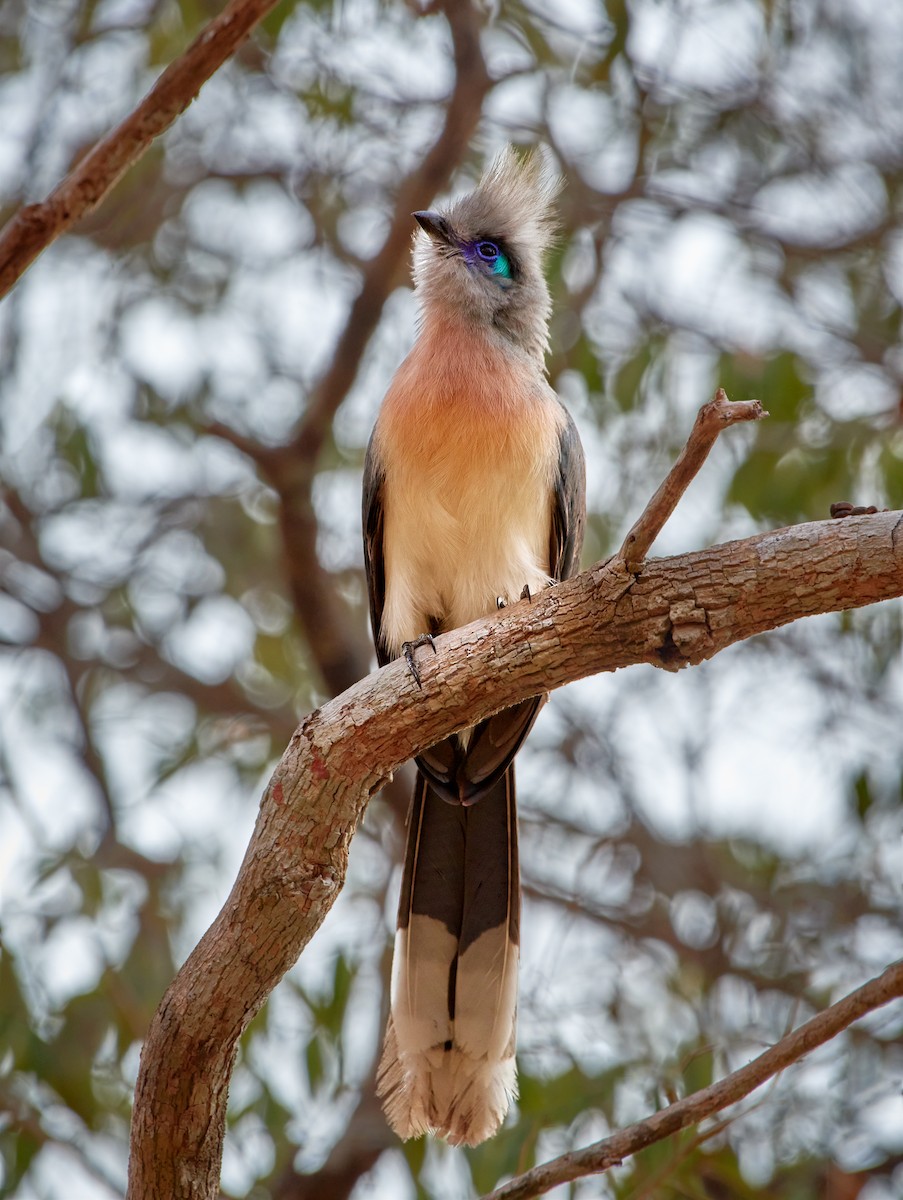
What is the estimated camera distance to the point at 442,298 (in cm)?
484

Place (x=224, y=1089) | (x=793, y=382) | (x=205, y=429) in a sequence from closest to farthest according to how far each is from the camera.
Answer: (x=224, y=1089), (x=793, y=382), (x=205, y=429)

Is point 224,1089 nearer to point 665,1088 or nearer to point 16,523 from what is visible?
point 665,1088

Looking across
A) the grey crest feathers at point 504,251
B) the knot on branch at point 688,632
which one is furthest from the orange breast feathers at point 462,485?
the knot on branch at point 688,632

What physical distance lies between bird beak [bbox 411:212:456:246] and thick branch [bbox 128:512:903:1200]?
2161 millimetres

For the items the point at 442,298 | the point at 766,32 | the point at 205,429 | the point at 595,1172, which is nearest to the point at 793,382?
the point at 442,298

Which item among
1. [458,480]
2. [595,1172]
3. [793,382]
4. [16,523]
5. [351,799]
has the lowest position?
[595,1172]

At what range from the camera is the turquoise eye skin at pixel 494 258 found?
5.02 metres

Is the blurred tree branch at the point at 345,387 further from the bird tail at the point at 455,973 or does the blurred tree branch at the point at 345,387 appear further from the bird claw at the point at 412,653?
the bird claw at the point at 412,653

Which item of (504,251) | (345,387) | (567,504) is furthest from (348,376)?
(567,504)

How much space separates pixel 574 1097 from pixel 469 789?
115cm

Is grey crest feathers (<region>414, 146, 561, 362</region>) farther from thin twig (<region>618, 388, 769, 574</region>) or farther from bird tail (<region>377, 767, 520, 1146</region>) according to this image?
thin twig (<region>618, 388, 769, 574</region>)

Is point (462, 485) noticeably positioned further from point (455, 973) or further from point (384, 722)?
point (455, 973)

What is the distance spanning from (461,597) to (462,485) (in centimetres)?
36

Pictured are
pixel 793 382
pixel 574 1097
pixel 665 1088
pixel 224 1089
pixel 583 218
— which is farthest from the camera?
pixel 583 218
